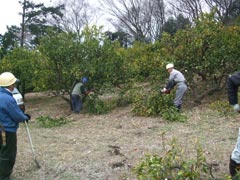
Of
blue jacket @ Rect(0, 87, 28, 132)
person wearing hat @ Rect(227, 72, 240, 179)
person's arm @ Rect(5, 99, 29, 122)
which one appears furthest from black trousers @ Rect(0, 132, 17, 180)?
person wearing hat @ Rect(227, 72, 240, 179)

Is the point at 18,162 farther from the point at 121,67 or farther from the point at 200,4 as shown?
the point at 200,4

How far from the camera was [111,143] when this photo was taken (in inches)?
303

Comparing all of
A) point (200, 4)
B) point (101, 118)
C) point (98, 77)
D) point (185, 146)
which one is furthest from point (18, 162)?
point (200, 4)

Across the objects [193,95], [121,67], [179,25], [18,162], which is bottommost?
[18,162]

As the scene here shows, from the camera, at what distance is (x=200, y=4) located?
27344 millimetres

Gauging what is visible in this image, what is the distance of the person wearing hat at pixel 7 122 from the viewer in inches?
218

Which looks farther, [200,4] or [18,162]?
[200,4]

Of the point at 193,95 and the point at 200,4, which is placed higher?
the point at 200,4

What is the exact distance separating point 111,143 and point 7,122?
2.62 m

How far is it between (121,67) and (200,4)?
16.2m

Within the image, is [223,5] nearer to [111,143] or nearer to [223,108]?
[223,108]

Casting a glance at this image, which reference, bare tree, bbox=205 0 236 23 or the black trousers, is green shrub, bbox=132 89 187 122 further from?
bare tree, bbox=205 0 236 23

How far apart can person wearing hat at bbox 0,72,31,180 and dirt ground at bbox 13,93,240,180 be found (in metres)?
0.44

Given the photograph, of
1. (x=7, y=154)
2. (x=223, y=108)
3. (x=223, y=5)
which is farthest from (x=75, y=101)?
(x=223, y=5)
